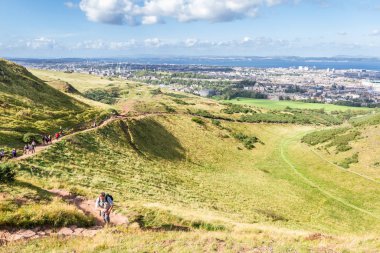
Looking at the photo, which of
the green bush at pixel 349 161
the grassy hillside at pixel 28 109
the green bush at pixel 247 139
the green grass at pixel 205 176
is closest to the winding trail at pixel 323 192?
the green grass at pixel 205 176

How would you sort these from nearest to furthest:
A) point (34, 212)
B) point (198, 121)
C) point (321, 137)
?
point (34, 212) → point (321, 137) → point (198, 121)

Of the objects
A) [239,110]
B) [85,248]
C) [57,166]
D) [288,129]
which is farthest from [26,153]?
[239,110]

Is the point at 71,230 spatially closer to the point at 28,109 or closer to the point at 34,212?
the point at 34,212

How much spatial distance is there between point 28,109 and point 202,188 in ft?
117

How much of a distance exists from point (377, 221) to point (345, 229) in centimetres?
601

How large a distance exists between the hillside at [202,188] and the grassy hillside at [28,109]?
21.4 ft

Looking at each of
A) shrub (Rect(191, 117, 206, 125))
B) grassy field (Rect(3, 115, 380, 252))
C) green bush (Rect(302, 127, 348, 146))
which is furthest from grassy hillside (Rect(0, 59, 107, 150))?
green bush (Rect(302, 127, 348, 146))

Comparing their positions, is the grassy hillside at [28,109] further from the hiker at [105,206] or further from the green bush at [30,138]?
the hiker at [105,206]

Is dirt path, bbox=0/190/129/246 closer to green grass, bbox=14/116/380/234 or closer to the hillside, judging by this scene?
the hillside

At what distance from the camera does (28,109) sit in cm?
6031

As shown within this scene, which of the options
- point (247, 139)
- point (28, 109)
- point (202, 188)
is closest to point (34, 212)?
point (202, 188)

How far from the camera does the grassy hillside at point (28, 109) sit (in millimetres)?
47969

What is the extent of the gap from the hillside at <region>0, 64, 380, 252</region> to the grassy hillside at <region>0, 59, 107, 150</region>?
6530 mm

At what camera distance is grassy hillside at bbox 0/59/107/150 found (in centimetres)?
4797
